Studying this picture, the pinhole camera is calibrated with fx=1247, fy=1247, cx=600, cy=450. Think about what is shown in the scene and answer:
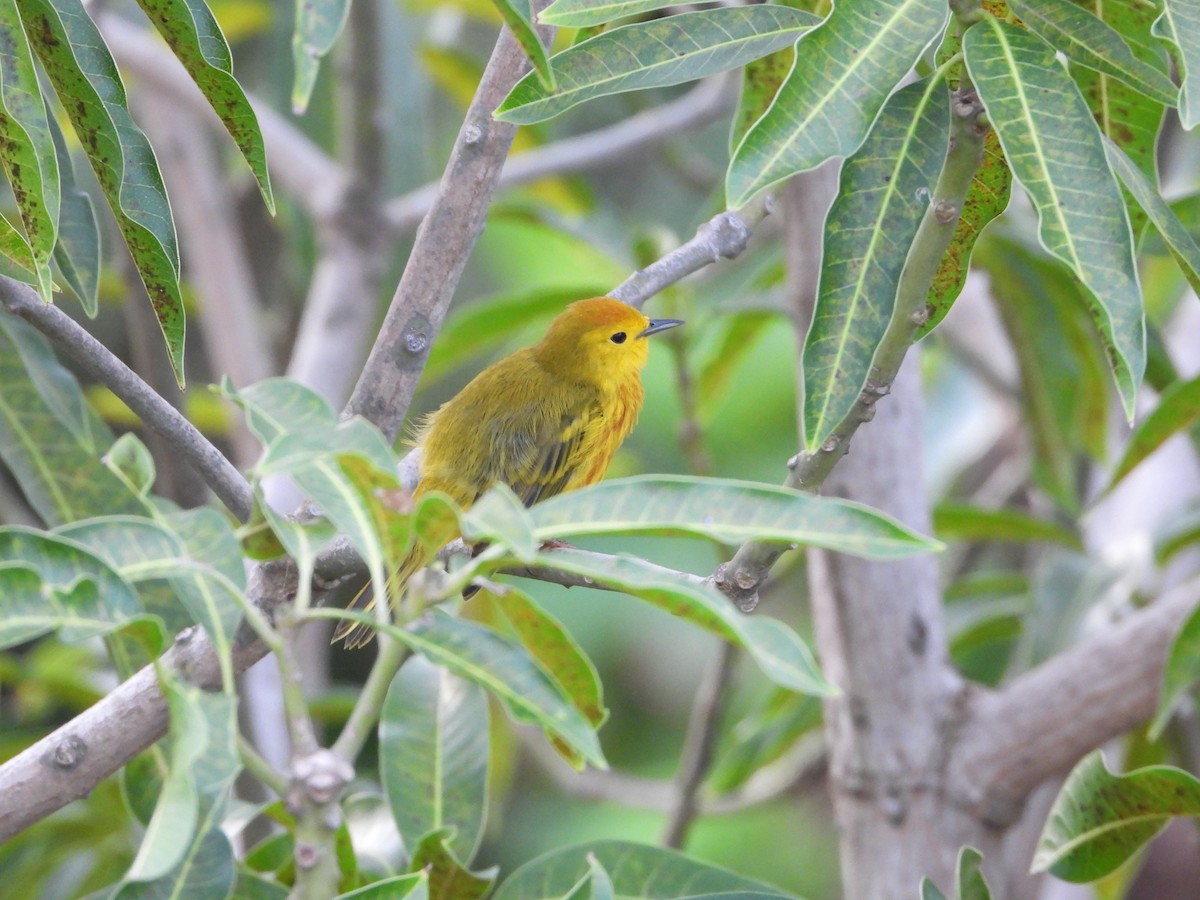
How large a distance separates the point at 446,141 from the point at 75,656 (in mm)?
4254

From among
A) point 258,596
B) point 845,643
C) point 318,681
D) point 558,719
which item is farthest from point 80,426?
point 318,681

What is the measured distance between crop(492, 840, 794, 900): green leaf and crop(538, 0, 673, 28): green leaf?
112 cm

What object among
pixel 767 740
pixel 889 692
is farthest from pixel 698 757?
pixel 889 692

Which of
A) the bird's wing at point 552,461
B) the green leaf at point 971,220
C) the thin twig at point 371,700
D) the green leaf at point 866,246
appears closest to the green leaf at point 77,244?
the thin twig at point 371,700

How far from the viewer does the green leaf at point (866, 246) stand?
1.47 m

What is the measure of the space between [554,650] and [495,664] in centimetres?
15

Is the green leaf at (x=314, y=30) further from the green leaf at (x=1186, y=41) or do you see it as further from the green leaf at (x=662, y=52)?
the green leaf at (x=1186, y=41)

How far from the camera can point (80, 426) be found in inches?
90.1

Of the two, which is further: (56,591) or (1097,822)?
(1097,822)

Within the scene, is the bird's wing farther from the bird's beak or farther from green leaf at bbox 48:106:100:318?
green leaf at bbox 48:106:100:318

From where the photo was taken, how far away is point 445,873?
1.71 meters

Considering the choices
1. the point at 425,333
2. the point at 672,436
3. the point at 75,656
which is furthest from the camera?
the point at 672,436

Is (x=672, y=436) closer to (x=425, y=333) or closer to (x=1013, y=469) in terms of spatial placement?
(x=1013, y=469)

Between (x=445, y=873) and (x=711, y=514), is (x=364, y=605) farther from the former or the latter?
(x=711, y=514)
